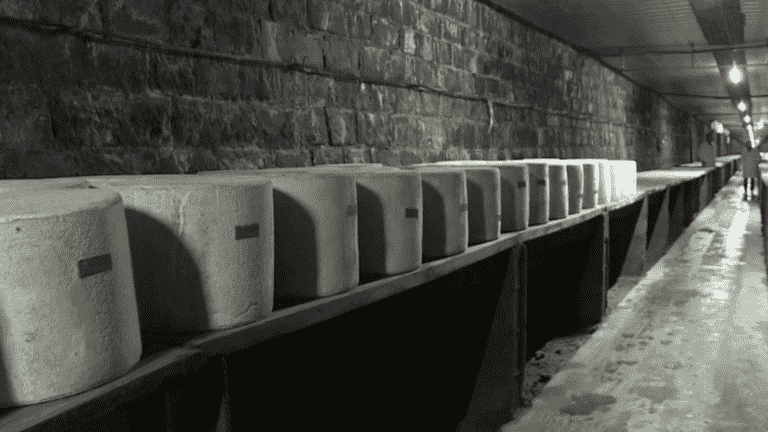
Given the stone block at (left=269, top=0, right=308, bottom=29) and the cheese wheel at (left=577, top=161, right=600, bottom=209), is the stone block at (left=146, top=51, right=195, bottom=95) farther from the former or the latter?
the cheese wheel at (left=577, top=161, right=600, bottom=209)

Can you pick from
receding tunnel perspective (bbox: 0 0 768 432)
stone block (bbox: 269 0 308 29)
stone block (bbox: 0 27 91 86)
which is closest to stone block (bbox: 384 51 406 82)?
receding tunnel perspective (bbox: 0 0 768 432)

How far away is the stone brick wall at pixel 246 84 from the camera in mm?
2119

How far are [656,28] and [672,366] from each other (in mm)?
5084

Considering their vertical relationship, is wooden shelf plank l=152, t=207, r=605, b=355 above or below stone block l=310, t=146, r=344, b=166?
below

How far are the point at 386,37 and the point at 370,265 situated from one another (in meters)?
2.37

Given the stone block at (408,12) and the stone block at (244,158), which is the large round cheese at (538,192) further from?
the stone block at (408,12)

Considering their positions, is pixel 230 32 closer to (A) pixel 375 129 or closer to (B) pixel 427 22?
(A) pixel 375 129

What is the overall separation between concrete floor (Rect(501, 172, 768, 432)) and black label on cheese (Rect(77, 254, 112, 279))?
1.92 m

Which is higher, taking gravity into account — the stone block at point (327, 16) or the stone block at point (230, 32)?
the stone block at point (327, 16)

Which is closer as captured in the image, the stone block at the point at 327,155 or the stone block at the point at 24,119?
the stone block at the point at 24,119

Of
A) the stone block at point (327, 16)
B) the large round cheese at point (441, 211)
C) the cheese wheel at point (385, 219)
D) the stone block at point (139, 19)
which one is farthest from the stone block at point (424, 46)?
the cheese wheel at point (385, 219)

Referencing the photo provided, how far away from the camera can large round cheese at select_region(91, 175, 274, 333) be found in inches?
49.6

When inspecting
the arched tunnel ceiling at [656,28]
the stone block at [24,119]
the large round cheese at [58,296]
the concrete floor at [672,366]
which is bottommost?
the concrete floor at [672,366]

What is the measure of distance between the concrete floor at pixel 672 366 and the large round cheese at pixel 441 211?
84 cm
